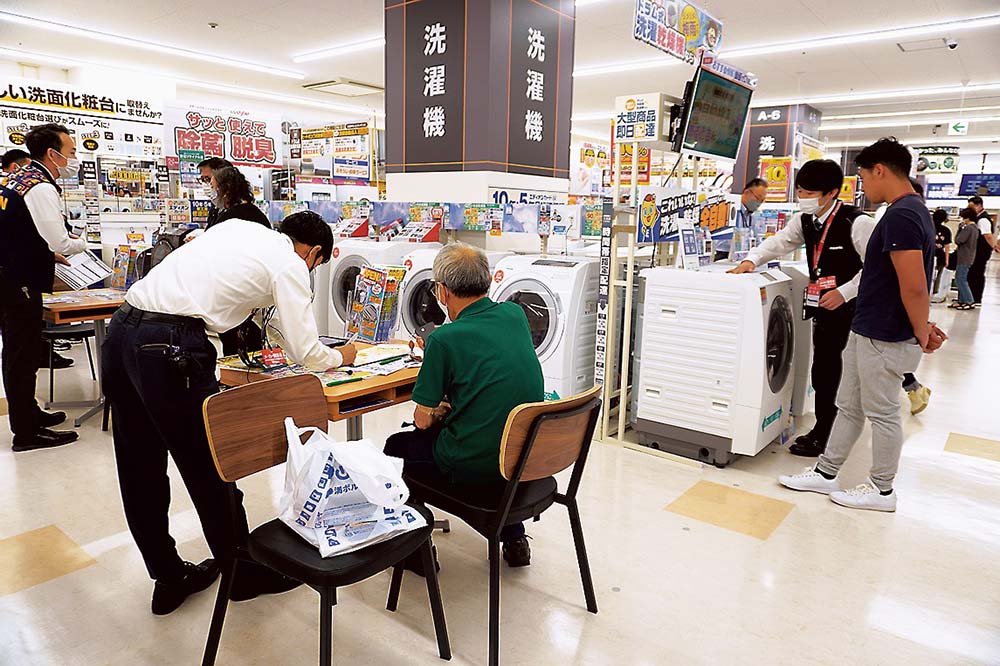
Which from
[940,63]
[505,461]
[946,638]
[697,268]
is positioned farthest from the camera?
[940,63]

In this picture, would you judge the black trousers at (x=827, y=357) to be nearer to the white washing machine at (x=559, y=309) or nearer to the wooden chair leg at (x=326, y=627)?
the white washing machine at (x=559, y=309)

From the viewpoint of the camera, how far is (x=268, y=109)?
15.2 meters

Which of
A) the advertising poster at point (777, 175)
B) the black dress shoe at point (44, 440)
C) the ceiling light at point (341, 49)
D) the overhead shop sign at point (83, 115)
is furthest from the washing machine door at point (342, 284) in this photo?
the advertising poster at point (777, 175)

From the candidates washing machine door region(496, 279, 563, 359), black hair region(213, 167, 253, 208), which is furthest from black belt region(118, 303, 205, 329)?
washing machine door region(496, 279, 563, 359)

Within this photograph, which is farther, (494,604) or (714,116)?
(714,116)

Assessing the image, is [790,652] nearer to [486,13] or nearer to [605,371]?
[605,371]

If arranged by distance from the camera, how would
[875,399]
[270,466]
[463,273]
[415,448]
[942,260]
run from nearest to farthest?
1. [270,466]
2. [463,273]
3. [415,448]
4. [875,399]
5. [942,260]

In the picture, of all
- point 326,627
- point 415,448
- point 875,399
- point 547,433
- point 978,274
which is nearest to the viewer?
point 326,627

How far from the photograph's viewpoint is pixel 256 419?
6.21ft

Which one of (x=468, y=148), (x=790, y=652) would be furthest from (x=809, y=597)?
(x=468, y=148)

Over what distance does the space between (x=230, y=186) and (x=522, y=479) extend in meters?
2.80

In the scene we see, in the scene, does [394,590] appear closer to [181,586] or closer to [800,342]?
[181,586]

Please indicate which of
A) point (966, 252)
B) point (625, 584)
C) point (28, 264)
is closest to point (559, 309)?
point (625, 584)

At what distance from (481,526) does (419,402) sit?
435mm
